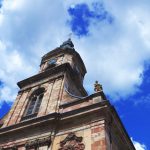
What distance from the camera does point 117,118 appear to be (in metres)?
14.5

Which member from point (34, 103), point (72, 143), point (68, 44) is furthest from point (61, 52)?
point (72, 143)

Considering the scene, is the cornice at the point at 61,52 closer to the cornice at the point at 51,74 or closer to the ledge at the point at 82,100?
the cornice at the point at 51,74

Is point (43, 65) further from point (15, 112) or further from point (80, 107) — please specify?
point (80, 107)

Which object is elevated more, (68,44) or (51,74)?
(68,44)

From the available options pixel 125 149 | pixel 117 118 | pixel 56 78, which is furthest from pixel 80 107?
pixel 56 78

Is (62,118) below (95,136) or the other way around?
the other way around

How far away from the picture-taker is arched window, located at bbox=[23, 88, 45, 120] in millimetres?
17219

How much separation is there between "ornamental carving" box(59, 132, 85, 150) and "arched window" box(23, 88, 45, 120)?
13.2 feet

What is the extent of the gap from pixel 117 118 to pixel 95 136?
2.13 m

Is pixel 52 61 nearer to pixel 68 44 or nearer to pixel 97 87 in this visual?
pixel 68 44

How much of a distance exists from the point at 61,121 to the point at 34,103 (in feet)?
14.5

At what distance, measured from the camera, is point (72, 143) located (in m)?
13.2

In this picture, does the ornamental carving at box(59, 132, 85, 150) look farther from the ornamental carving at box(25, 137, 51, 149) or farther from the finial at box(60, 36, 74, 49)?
the finial at box(60, 36, 74, 49)

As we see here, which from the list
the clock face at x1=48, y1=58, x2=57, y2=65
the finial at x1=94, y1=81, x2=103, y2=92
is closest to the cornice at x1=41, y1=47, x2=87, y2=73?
the clock face at x1=48, y1=58, x2=57, y2=65
